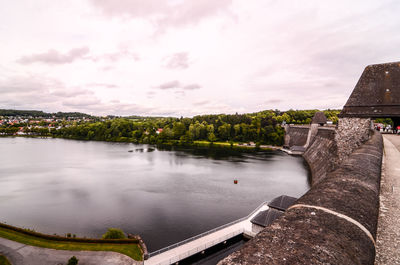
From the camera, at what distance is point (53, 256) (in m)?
14.5

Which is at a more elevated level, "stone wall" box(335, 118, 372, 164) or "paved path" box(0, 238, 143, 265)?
"stone wall" box(335, 118, 372, 164)

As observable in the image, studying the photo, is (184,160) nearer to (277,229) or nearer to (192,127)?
(192,127)

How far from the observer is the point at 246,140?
85438mm

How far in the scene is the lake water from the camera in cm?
2130

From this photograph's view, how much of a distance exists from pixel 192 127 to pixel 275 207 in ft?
244

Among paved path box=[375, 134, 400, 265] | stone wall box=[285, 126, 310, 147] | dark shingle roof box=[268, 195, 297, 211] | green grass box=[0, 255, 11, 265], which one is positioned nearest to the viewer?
paved path box=[375, 134, 400, 265]

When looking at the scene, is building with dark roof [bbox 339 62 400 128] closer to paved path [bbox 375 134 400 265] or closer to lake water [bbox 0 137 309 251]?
paved path [bbox 375 134 400 265]

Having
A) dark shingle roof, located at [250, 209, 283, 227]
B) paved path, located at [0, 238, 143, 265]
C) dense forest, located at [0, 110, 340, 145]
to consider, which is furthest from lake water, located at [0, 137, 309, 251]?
dense forest, located at [0, 110, 340, 145]

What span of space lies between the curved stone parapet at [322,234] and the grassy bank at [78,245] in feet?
50.1

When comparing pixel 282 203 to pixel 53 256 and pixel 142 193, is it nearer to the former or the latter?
pixel 53 256

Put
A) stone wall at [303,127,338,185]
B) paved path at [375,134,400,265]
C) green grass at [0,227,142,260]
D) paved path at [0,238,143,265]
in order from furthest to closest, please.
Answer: stone wall at [303,127,338,185], green grass at [0,227,142,260], paved path at [0,238,143,265], paved path at [375,134,400,265]

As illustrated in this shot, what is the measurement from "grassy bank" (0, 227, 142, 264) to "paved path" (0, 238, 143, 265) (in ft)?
1.18

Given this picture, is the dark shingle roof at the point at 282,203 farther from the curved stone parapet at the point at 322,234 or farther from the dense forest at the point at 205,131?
the dense forest at the point at 205,131

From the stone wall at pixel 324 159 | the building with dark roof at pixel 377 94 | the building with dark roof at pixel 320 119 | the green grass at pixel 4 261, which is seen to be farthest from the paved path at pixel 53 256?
the building with dark roof at pixel 320 119
